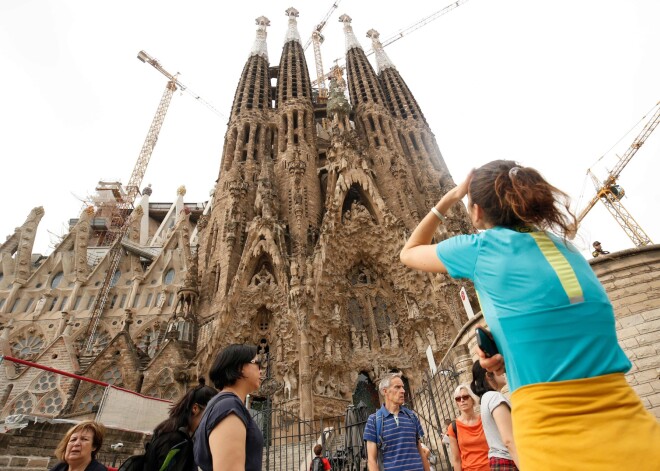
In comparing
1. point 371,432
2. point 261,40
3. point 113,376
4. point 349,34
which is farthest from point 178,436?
point 349,34

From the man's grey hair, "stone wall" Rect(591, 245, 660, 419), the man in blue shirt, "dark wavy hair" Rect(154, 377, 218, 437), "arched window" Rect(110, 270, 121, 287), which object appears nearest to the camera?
"dark wavy hair" Rect(154, 377, 218, 437)

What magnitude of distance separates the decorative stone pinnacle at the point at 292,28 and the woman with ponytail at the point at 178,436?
32851 millimetres

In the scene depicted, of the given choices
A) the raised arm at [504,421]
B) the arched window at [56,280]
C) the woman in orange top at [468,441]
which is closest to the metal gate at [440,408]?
the woman in orange top at [468,441]

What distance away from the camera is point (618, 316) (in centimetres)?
564

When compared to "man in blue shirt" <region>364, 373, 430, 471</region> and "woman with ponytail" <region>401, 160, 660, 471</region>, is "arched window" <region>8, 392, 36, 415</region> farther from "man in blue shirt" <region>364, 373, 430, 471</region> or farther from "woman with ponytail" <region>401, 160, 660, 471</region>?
"woman with ponytail" <region>401, 160, 660, 471</region>

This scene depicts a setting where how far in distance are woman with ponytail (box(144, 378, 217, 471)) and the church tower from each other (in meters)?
9.76

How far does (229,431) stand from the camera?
5.07 feet

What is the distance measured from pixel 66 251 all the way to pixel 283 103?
16825 millimetres

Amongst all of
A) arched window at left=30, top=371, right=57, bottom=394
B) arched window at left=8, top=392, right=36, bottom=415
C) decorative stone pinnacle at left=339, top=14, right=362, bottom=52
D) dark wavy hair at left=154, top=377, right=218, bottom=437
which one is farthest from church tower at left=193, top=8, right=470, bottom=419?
decorative stone pinnacle at left=339, top=14, right=362, bottom=52

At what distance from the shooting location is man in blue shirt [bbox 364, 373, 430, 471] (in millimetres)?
2803

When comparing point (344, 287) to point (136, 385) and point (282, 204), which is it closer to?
point (282, 204)

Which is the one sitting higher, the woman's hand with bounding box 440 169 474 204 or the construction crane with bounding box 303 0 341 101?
the construction crane with bounding box 303 0 341 101

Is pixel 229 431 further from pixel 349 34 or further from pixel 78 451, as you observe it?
pixel 349 34

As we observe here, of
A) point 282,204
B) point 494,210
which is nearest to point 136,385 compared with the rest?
point 282,204
